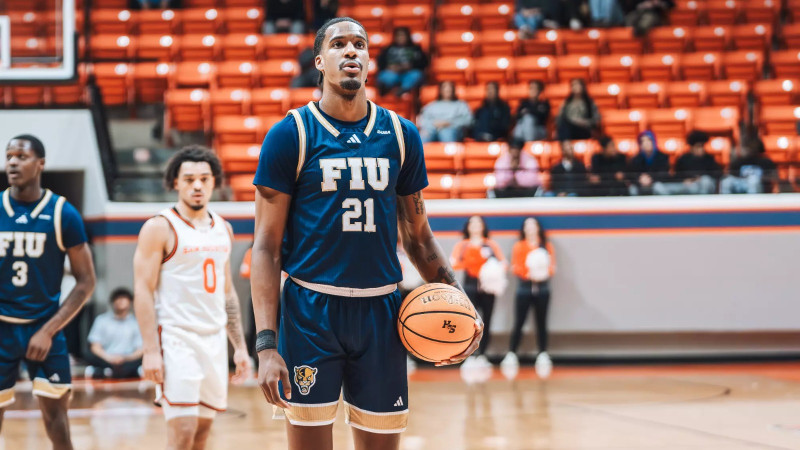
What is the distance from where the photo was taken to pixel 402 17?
14578mm

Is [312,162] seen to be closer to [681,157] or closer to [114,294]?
[114,294]

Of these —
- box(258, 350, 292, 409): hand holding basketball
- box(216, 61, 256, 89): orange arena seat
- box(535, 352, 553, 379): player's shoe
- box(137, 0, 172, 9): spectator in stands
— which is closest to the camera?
box(258, 350, 292, 409): hand holding basketball

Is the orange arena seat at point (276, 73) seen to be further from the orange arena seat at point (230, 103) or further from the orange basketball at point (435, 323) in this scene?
the orange basketball at point (435, 323)

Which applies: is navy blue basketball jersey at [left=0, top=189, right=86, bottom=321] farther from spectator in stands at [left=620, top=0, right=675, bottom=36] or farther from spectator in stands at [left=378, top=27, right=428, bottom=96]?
spectator in stands at [left=620, top=0, right=675, bottom=36]

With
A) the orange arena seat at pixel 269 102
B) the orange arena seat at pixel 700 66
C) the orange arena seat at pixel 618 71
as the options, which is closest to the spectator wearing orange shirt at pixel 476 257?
the orange arena seat at pixel 269 102

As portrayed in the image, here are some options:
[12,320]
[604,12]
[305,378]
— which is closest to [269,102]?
[604,12]

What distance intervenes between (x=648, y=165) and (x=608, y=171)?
464mm

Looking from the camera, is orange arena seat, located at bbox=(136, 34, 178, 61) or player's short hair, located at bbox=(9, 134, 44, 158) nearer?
player's short hair, located at bbox=(9, 134, 44, 158)

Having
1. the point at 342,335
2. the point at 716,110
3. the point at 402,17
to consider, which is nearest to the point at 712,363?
the point at 716,110

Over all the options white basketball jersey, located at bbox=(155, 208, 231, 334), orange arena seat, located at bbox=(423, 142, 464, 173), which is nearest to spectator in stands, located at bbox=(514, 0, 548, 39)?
orange arena seat, located at bbox=(423, 142, 464, 173)

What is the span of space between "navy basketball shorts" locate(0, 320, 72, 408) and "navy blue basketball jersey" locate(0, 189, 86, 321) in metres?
0.07

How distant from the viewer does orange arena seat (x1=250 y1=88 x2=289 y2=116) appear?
1263 centimetres

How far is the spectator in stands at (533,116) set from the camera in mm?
12039

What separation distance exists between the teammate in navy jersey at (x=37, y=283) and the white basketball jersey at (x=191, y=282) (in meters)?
0.46
